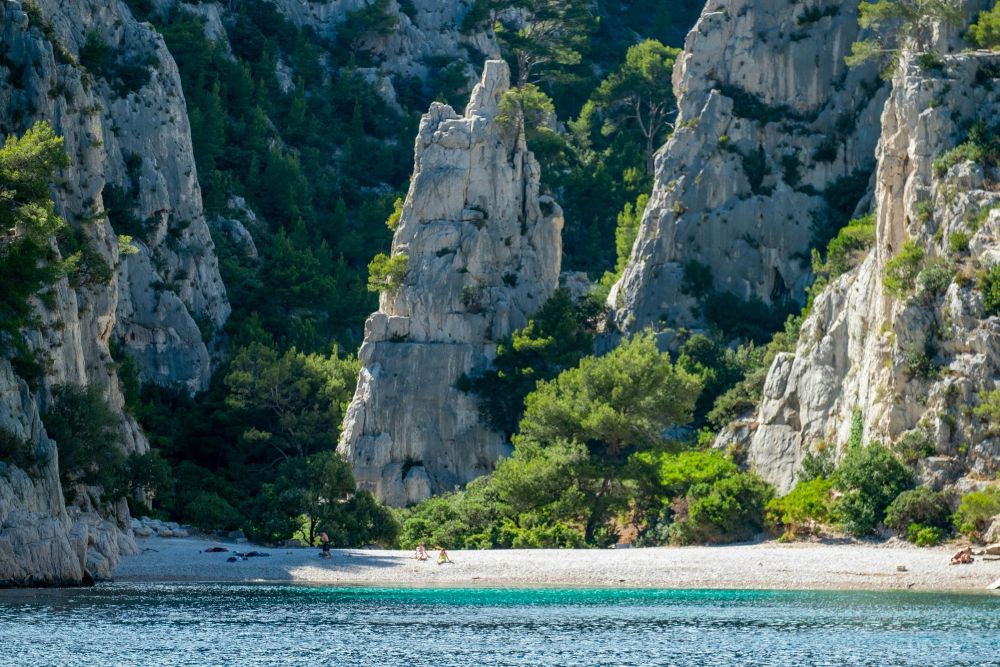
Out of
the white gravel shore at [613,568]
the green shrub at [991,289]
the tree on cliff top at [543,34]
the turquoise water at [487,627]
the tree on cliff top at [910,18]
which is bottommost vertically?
→ the turquoise water at [487,627]

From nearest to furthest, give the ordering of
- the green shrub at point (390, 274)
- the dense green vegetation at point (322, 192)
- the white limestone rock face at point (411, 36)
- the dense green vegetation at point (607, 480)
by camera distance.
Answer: the dense green vegetation at point (607, 480)
the dense green vegetation at point (322, 192)
the green shrub at point (390, 274)
the white limestone rock face at point (411, 36)

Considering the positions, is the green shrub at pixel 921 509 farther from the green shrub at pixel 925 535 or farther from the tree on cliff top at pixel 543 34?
the tree on cliff top at pixel 543 34

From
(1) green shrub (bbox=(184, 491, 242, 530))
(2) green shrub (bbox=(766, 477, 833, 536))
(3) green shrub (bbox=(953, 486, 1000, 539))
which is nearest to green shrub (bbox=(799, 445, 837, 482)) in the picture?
(2) green shrub (bbox=(766, 477, 833, 536))

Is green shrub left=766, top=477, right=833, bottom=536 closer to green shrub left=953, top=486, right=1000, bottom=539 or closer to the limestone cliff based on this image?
green shrub left=953, top=486, right=1000, bottom=539

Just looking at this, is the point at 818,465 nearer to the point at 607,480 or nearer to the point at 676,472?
the point at 676,472

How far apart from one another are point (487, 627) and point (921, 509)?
21758 millimetres

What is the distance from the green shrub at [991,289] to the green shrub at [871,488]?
20.7 feet

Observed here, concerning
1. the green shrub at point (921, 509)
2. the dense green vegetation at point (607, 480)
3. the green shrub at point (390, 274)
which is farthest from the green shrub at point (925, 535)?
the green shrub at point (390, 274)

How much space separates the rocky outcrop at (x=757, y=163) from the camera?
91.9 metres

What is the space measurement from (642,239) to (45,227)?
3774 cm

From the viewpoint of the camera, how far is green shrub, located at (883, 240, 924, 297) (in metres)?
70.6

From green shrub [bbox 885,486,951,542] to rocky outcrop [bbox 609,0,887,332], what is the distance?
83.8 ft

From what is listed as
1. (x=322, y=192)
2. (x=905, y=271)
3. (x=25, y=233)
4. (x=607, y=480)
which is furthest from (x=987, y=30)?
(x=322, y=192)

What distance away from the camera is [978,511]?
6419 centimetres
